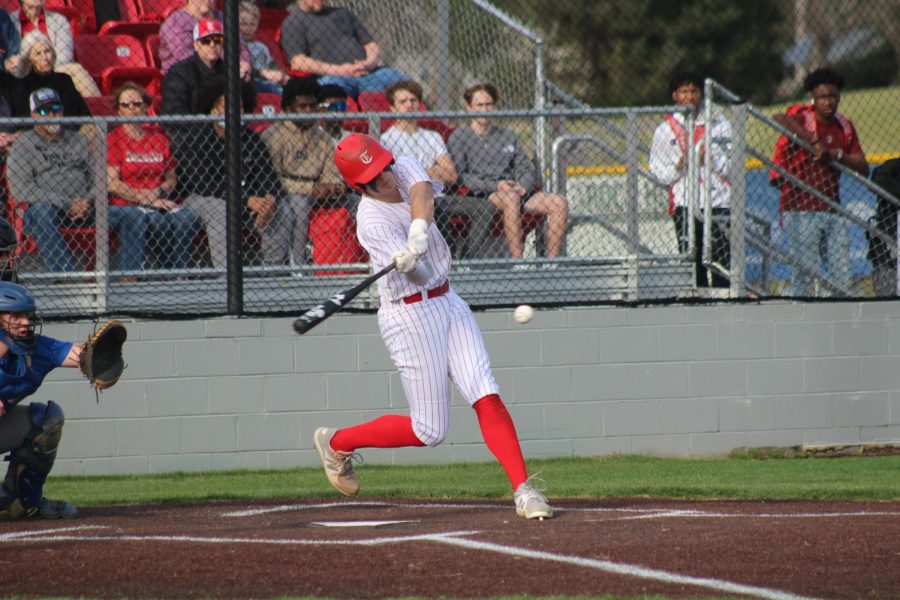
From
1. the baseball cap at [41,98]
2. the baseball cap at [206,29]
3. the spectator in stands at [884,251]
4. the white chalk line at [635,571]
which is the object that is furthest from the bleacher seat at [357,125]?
the white chalk line at [635,571]

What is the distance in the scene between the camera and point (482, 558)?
5.04m

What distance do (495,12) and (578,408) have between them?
12.3ft

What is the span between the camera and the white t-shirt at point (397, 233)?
604cm

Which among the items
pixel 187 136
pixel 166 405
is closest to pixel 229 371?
pixel 166 405

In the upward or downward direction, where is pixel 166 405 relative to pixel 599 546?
upward

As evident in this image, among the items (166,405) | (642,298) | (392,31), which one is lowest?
(166,405)

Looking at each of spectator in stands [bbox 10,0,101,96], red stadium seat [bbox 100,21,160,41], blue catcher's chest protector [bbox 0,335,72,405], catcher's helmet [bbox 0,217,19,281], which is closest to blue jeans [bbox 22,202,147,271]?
catcher's helmet [bbox 0,217,19,281]

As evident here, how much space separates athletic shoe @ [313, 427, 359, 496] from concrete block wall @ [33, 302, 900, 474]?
6.91 feet

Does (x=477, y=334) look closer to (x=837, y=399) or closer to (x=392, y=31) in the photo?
(x=837, y=399)

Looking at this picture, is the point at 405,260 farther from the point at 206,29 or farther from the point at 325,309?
the point at 206,29

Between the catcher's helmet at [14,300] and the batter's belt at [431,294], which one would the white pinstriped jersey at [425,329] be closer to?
the batter's belt at [431,294]

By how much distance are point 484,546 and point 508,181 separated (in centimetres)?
406

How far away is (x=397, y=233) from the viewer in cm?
607

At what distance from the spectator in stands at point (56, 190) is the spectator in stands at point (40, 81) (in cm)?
71
